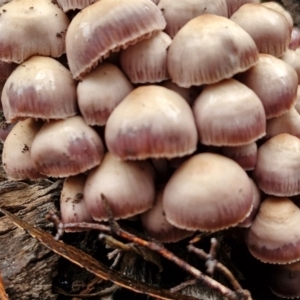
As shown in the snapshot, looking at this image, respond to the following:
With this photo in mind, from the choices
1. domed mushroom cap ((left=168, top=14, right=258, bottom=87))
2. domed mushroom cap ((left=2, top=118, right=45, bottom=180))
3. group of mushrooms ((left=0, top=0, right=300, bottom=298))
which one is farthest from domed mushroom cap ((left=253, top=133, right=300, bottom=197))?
domed mushroom cap ((left=2, top=118, right=45, bottom=180))

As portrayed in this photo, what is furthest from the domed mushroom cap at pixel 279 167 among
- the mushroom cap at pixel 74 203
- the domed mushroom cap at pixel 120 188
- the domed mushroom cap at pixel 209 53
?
the mushroom cap at pixel 74 203

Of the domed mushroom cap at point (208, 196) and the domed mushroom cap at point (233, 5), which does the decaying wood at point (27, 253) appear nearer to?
the domed mushroom cap at point (208, 196)

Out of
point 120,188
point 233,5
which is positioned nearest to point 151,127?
point 120,188

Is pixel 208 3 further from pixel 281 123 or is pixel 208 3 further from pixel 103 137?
pixel 103 137

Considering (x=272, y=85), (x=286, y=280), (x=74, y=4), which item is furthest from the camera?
(x=286, y=280)

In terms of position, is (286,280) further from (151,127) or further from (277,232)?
(151,127)

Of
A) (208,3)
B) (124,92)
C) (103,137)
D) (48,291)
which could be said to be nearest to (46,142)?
(103,137)
